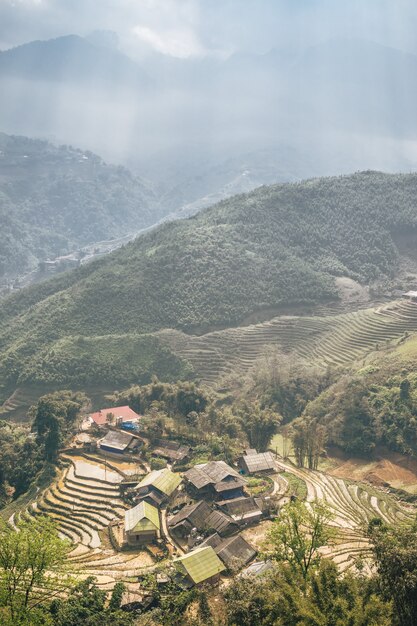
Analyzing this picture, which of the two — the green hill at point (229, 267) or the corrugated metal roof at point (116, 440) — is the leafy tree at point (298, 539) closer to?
the corrugated metal roof at point (116, 440)

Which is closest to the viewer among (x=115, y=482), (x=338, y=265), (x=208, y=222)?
(x=115, y=482)

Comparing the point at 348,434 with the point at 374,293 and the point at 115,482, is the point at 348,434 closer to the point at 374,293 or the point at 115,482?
the point at 115,482

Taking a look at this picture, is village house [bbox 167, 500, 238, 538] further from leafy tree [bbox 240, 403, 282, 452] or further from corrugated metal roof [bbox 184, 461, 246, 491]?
leafy tree [bbox 240, 403, 282, 452]

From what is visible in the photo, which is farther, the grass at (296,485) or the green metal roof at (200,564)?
the grass at (296,485)

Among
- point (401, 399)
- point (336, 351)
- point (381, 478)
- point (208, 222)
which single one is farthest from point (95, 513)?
point (208, 222)

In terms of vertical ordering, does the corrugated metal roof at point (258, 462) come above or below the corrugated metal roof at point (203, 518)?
below

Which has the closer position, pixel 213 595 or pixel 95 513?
pixel 213 595

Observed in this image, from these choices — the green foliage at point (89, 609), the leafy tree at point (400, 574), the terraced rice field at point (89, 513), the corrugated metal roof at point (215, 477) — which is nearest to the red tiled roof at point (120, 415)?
the terraced rice field at point (89, 513)

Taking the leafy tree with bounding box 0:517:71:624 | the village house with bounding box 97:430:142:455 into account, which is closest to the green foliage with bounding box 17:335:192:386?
the village house with bounding box 97:430:142:455
